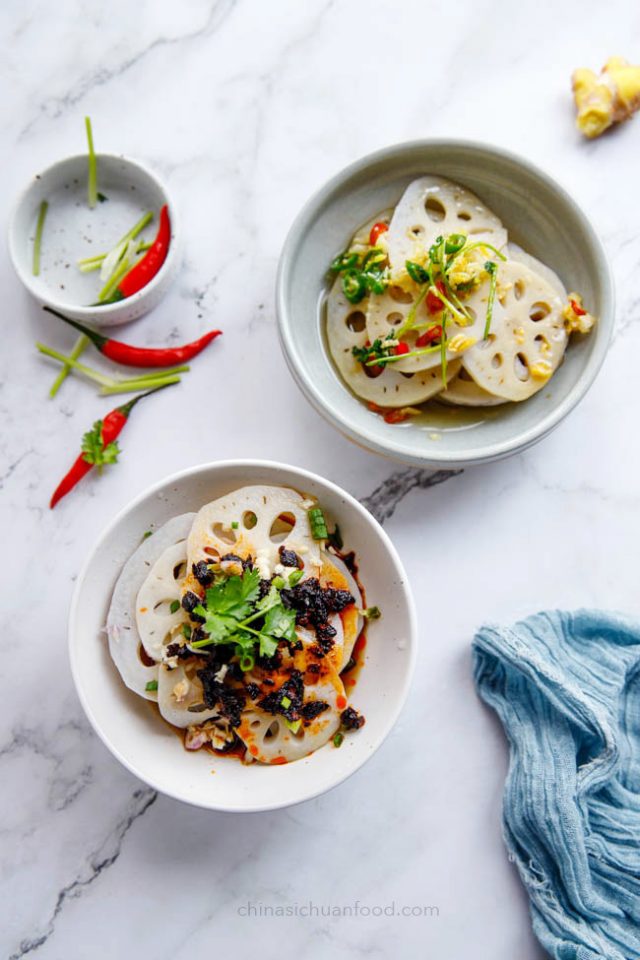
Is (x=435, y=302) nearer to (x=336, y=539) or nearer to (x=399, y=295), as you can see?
(x=399, y=295)

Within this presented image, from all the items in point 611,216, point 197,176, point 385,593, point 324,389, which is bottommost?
point 385,593

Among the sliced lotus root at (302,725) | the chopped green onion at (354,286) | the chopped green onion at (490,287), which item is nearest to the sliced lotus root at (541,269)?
the chopped green onion at (490,287)

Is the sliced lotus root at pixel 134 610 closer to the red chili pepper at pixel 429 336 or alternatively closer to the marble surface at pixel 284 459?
the marble surface at pixel 284 459

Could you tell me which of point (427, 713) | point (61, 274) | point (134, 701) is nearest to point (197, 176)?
point (61, 274)

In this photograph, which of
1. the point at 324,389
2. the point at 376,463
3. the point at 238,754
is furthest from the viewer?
the point at 376,463

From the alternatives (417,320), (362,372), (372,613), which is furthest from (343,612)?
(417,320)

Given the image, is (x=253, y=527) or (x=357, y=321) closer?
(x=253, y=527)

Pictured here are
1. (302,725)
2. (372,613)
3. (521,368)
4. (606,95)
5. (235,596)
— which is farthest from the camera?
(606,95)

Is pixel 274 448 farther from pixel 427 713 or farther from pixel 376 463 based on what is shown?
pixel 427 713
